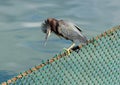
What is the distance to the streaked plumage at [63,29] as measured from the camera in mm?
5625

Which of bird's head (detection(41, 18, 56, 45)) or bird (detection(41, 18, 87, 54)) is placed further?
bird's head (detection(41, 18, 56, 45))

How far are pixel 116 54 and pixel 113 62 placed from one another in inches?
5.4

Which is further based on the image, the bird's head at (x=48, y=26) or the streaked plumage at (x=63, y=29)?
the bird's head at (x=48, y=26)

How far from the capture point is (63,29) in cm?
585

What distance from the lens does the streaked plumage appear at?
562 cm

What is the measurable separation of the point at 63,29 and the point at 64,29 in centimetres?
3

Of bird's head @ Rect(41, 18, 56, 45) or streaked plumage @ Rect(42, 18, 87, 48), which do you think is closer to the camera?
streaked plumage @ Rect(42, 18, 87, 48)

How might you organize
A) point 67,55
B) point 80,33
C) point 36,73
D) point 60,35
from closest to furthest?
point 36,73
point 67,55
point 80,33
point 60,35

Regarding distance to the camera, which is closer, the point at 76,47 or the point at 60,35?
the point at 76,47

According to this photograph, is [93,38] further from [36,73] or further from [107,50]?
[36,73]

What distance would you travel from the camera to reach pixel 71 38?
5.79 metres

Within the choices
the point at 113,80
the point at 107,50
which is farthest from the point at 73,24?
the point at 113,80

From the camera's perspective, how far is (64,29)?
582cm

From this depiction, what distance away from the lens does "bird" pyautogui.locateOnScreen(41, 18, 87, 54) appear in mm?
5598
